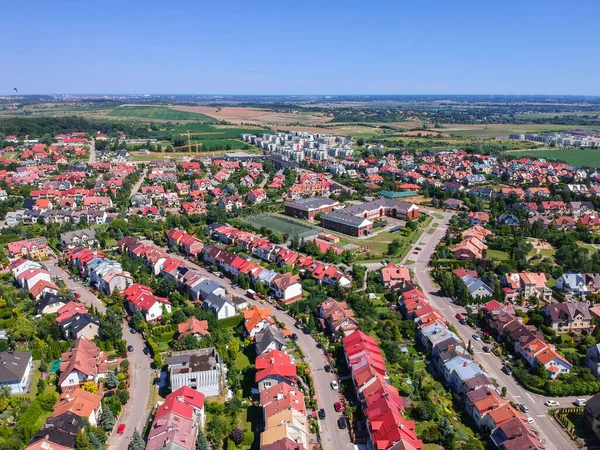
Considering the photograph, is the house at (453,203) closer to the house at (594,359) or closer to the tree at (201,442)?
the house at (594,359)

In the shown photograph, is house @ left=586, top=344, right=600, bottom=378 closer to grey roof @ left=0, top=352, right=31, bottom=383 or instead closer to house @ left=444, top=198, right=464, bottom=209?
grey roof @ left=0, top=352, right=31, bottom=383

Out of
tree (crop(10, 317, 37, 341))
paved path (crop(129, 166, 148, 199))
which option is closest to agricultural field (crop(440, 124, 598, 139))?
paved path (crop(129, 166, 148, 199))

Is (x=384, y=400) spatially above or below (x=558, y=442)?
above

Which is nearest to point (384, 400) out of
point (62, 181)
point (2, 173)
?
point (62, 181)

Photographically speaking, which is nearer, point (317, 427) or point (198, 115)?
point (317, 427)

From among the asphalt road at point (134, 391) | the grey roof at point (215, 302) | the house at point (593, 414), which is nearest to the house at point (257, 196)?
the grey roof at point (215, 302)

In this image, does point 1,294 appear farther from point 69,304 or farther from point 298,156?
point 298,156
